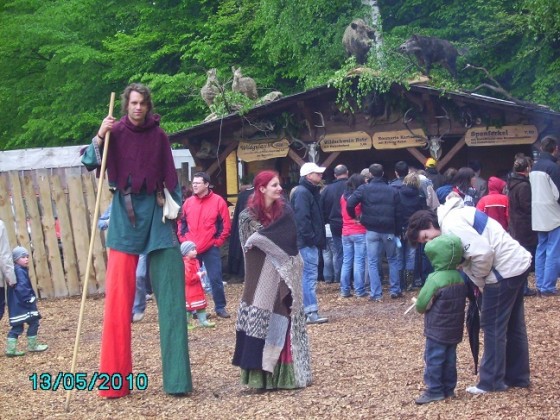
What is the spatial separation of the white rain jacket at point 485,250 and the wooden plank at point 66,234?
9.80 meters

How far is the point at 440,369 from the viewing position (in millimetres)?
6504

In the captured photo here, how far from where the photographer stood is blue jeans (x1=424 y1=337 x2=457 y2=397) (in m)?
6.46

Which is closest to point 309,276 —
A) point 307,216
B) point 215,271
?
point 307,216

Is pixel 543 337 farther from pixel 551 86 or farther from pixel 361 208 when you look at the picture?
pixel 551 86

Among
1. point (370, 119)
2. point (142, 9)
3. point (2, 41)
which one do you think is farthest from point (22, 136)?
point (370, 119)

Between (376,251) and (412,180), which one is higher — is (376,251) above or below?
below

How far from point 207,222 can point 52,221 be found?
4.41m

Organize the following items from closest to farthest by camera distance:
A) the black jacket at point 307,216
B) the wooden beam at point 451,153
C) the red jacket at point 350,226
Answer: the black jacket at point 307,216, the red jacket at point 350,226, the wooden beam at point 451,153

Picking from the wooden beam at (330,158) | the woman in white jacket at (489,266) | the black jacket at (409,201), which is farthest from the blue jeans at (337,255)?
the woman in white jacket at (489,266)

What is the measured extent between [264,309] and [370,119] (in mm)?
9273

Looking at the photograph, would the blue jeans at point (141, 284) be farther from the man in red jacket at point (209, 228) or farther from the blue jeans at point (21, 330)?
the blue jeans at point (21, 330)

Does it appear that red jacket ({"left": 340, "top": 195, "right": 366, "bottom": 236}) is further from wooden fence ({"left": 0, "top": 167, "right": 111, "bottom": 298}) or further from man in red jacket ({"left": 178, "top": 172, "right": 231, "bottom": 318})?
wooden fence ({"left": 0, "top": 167, "right": 111, "bottom": 298})

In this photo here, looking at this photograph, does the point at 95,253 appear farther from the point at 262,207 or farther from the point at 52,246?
the point at 262,207

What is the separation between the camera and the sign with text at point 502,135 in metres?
14.9
